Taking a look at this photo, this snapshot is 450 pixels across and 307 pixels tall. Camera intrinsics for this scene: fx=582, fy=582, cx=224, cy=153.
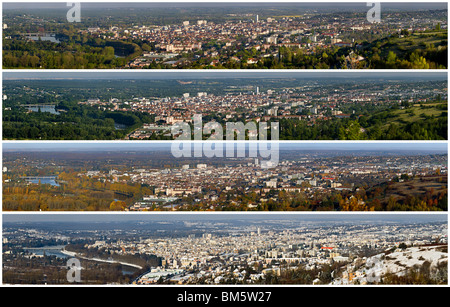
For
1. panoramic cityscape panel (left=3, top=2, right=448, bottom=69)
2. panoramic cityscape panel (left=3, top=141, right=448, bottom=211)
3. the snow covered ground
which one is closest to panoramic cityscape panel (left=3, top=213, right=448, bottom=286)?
the snow covered ground

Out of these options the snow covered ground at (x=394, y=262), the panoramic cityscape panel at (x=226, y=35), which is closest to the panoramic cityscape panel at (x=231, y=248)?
the snow covered ground at (x=394, y=262)

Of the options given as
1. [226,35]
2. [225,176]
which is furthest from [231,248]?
[226,35]

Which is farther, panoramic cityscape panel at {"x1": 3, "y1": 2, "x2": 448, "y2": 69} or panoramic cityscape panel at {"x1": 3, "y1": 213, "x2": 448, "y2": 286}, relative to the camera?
panoramic cityscape panel at {"x1": 3, "y1": 2, "x2": 448, "y2": 69}

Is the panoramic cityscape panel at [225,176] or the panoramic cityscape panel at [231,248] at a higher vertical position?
the panoramic cityscape panel at [225,176]

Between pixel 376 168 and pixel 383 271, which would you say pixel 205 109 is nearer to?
pixel 376 168

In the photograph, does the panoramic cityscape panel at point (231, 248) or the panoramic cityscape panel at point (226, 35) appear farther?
the panoramic cityscape panel at point (226, 35)

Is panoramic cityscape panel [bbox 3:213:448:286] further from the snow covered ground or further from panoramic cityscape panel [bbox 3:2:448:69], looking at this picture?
panoramic cityscape panel [bbox 3:2:448:69]

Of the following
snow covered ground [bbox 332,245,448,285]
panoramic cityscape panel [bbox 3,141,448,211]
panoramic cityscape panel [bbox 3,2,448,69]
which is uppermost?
panoramic cityscape panel [bbox 3,2,448,69]

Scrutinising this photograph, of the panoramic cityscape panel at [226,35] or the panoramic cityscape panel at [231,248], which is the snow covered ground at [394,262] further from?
the panoramic cityscape panel at [226,35]

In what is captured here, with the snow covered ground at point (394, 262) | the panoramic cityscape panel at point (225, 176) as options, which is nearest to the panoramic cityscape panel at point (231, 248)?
the snow covered ground at point (394, 262)

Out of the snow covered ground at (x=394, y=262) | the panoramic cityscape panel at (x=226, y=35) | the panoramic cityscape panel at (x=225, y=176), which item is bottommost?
the snow covered ground at (x=394, y=262)

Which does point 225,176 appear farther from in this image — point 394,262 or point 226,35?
point 394,262

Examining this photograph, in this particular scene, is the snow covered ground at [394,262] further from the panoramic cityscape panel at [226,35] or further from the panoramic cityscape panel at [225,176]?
the panoramic cityscape panel at [226,35]
